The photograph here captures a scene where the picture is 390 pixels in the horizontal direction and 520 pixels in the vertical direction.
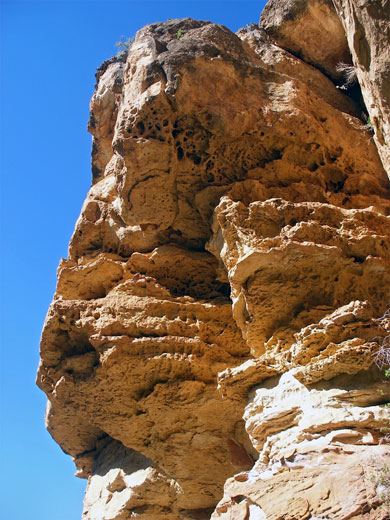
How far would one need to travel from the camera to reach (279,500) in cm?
497

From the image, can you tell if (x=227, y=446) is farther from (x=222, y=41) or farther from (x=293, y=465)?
(x=222, y=41)

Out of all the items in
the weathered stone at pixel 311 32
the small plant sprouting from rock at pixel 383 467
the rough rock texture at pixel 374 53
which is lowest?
the small plant sprouting from rock at pixel 383 467

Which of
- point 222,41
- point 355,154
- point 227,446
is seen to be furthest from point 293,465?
point 222,41

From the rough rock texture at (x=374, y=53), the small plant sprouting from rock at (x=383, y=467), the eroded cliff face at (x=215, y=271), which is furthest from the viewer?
the eroded cliff face at (x=215, y=271)

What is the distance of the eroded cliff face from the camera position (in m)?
6.74

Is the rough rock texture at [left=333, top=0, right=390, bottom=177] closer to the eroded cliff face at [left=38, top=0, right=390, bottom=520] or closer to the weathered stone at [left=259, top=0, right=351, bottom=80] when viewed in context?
the eroded cliff face at [left=38, top=0, right=390, bottom=520]

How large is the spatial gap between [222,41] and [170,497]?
312 inches

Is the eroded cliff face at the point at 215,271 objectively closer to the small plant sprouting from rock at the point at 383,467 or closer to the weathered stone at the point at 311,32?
the weathered stone at the point at 311,32

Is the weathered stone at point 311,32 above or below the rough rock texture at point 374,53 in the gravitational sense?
above

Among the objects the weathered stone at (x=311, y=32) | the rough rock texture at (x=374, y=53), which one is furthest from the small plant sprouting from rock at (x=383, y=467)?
the weathered stone at (x=311, y=32)

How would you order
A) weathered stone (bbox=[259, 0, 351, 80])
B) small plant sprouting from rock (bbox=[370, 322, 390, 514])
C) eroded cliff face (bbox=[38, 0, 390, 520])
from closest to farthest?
1. small plant sprouting from rock (bbox=[370, 322, 390, 514])
2. eroded cliff face (bbox=[38, 0, 390, 520])
3. weathered stone (bbox=[259, 0, 351, 80])

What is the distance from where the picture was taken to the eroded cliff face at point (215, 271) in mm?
6738

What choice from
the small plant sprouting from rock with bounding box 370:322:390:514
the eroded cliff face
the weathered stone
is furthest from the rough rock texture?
the weathered stone

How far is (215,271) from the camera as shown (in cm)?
948
